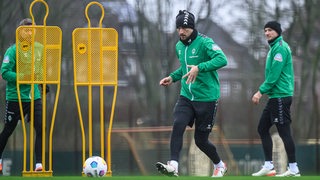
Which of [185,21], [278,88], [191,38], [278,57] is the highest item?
[185,21]

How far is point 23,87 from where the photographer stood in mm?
11445

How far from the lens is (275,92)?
11148 millimetres

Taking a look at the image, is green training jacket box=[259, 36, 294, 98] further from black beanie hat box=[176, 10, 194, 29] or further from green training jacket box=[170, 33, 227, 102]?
black beanie hat box=[176, 10, 194, 29]

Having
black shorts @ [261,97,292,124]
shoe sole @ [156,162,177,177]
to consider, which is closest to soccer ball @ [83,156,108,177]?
shoe sole @ [156,162,177,177]

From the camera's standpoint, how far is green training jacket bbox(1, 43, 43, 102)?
35.9 ft

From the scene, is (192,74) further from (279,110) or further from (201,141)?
(279,110)

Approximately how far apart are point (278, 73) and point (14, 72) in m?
3.06

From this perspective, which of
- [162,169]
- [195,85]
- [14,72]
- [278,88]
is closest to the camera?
[162,169]

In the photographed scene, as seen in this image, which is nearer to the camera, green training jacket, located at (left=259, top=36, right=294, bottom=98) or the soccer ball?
the soccer ball

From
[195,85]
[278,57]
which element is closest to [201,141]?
[195,85]

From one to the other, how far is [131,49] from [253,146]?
4.33m

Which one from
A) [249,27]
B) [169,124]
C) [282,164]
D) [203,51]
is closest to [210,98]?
[203,51]

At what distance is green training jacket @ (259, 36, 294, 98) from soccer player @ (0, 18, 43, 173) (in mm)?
2616

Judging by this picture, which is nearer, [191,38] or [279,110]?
[191,38]
